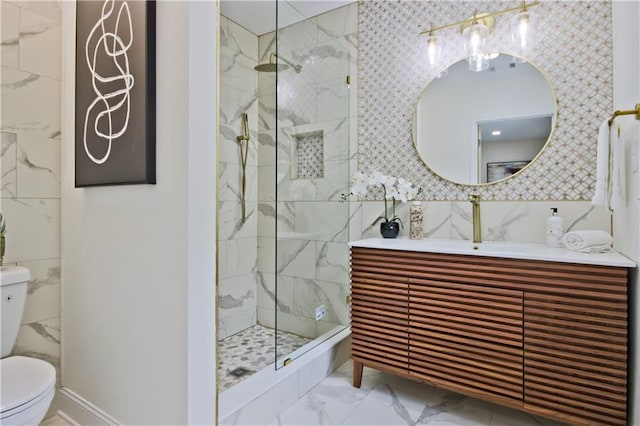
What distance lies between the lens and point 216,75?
1.38 metres

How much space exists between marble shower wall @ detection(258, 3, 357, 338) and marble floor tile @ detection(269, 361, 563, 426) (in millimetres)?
435

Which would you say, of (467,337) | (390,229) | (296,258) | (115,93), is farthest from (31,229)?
(467,337)

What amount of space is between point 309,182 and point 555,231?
1499 millimetres

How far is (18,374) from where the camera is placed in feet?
4.62

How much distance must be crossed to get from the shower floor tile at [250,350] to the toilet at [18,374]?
2.36 ft

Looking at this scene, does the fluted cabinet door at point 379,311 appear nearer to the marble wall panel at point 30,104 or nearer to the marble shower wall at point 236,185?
the marble shower wall at point 236,185

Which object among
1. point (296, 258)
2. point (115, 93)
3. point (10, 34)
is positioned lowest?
point (296, 258)

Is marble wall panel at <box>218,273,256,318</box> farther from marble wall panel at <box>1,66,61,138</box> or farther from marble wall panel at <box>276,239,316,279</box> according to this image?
marble wall panel at <box>1,66,61,138</box>

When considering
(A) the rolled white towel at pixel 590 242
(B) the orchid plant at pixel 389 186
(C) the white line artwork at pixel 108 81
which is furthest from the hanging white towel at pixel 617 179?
(C) the white line artwork at pixel 108 81

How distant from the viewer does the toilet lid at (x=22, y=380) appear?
1236mm

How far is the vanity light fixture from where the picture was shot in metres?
2.03

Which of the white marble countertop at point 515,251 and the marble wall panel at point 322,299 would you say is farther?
the marble wall panel at point 322,299

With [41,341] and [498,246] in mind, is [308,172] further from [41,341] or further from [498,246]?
[41,341]

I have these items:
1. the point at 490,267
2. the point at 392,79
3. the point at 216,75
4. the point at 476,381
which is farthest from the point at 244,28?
the point at 476,381
